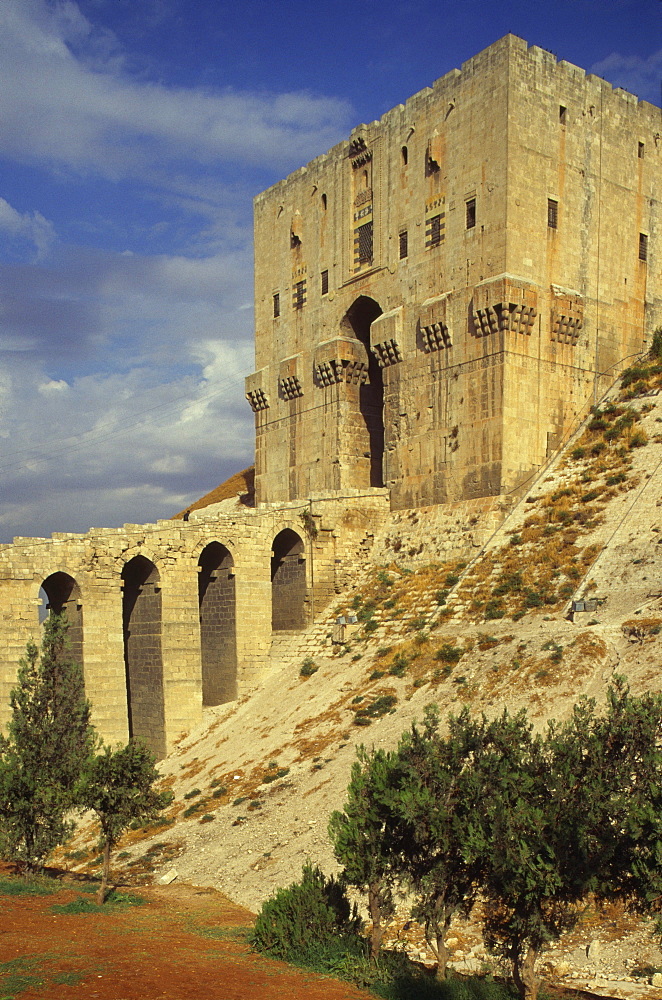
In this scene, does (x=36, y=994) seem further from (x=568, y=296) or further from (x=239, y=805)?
(x=568, y=296)

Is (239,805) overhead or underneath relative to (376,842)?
underneath

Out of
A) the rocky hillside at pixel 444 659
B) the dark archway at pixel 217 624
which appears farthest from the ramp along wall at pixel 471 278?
the dark archway at pixel 217 624

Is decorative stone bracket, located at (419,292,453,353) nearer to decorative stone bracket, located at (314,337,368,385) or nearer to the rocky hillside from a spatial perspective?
decorative stone bracket, located at (314,337,368,385)

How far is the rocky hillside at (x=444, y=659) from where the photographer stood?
2102 centimetres

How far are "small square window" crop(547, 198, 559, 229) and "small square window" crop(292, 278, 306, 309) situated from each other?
11.5m

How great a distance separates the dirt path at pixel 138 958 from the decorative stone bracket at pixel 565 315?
73.6 ft

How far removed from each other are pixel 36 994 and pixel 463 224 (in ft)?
92.5

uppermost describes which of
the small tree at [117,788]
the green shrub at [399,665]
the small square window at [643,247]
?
the small square window at [643,247]

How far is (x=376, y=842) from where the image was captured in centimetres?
1346

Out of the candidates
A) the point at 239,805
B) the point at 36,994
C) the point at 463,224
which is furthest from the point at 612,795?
the point at 463,224

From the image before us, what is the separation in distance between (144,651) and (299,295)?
17.9 metres

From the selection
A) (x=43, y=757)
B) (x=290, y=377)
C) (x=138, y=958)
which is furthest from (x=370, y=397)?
(x=138, y=958)

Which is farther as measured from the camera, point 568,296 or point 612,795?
point 568,296

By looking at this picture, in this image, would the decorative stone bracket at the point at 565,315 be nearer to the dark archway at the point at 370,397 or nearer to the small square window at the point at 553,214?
the small square window at the point at 553,214
